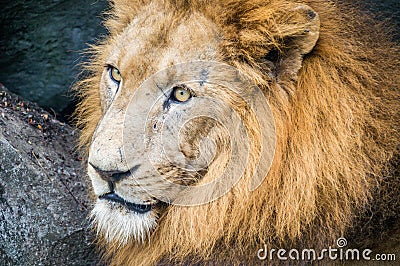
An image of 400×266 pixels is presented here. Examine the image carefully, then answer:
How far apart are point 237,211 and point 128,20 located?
1.27 m

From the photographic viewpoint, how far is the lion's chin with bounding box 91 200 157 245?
3.19 meters

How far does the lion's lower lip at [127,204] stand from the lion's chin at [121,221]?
21 millimetres

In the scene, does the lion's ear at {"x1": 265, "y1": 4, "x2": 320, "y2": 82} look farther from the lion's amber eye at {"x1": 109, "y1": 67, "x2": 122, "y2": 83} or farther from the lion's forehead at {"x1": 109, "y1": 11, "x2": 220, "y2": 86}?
the lion's amber eye at {"x1": 109, "y1": 67, "x2": 122, "y2": 83}

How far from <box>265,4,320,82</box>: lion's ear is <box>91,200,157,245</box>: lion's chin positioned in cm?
98

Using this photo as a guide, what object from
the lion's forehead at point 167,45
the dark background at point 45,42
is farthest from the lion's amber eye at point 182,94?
the dark background at point 45,42

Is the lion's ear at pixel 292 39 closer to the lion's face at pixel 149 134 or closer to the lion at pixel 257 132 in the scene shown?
the lion at pixel 257 132

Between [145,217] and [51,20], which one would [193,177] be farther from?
[51,20]

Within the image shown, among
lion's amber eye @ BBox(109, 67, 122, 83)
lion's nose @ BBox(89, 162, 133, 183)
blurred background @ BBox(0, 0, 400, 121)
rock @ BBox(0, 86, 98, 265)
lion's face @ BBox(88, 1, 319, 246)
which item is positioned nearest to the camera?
lion's nose @ BBox(89, 162, 133, 183)

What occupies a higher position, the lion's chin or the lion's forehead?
the lion's forehead

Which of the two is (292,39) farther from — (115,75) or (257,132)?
(115,75)

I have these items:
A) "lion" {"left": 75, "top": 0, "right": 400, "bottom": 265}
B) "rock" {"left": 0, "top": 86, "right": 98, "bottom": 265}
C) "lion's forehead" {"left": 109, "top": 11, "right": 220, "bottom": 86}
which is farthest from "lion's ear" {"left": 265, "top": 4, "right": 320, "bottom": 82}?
"rock" {"left": 0, "top": 86, "right": 98, "bottom": 265}

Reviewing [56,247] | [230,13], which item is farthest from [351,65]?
[56,247]

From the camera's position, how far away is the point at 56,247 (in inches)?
154

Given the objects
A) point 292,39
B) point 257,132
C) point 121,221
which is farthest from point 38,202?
point 292,39
